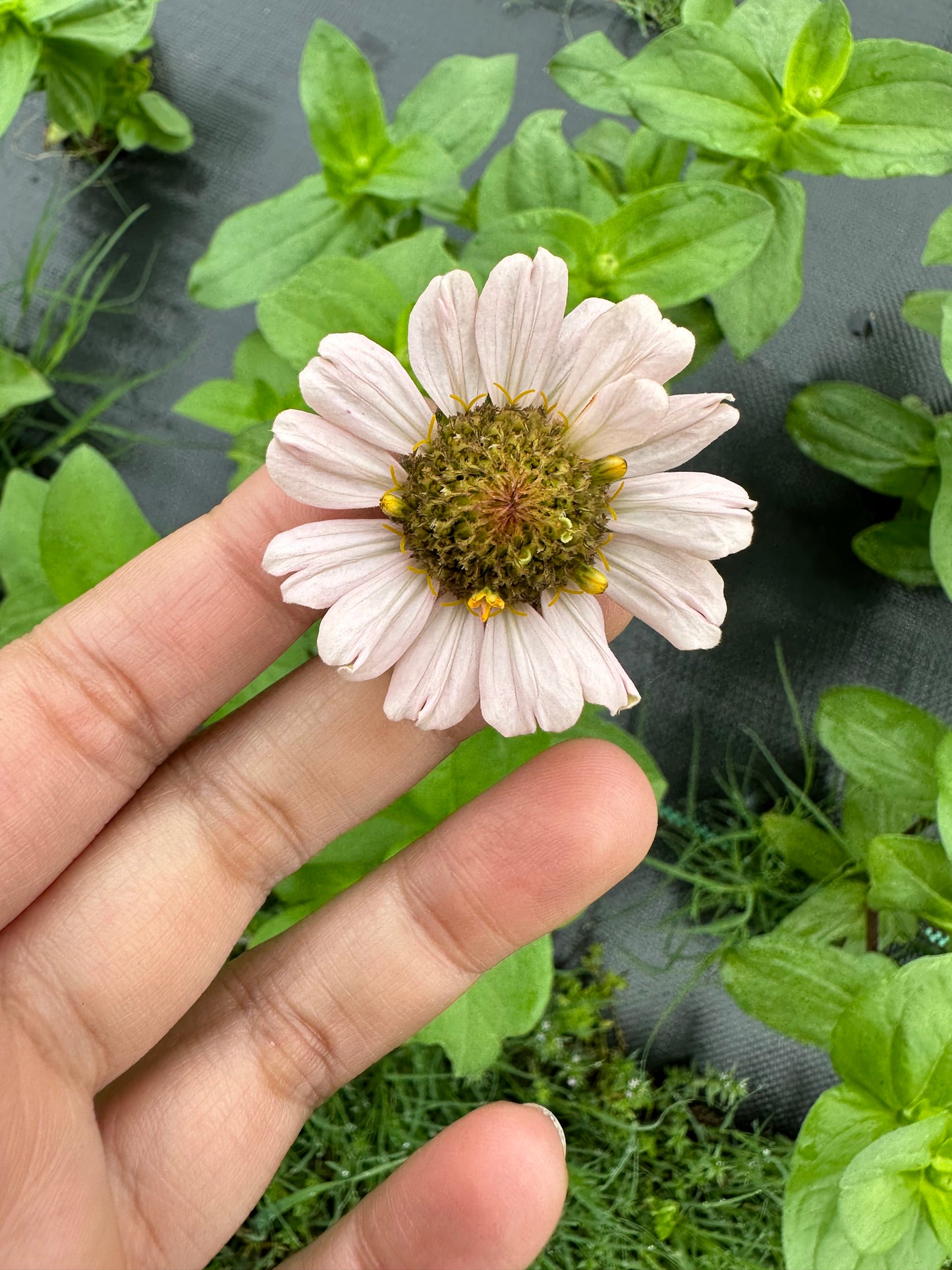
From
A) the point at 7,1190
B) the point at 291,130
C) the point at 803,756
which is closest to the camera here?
the point at 7,1190

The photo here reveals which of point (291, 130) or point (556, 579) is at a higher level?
point (291, 130)

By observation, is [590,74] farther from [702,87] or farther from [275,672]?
[275,672]

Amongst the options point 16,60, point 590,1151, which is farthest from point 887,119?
point 590,1151

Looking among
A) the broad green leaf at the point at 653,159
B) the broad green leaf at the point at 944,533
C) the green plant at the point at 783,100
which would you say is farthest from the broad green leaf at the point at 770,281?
the broad green leaf at the point at 944,533

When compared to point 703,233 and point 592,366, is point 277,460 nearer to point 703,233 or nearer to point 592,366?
point 592,366

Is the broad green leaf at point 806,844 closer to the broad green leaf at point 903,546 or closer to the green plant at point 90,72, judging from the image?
the broad green leaf at point 903,546

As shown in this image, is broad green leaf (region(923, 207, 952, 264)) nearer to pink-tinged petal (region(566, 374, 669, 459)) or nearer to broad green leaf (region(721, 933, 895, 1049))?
pink-tinged petal (region(566, 374, 669, 459))

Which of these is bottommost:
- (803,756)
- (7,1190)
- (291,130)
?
(803,756)

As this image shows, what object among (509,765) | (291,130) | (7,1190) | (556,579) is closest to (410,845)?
(509,765)
